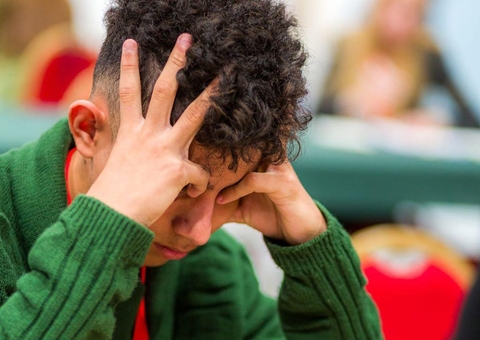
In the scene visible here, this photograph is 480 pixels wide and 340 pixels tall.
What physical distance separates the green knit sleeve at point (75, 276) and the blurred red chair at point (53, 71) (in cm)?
211

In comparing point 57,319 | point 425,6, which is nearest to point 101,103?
point 57,319

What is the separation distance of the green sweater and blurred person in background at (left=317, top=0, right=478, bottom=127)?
6.88ft

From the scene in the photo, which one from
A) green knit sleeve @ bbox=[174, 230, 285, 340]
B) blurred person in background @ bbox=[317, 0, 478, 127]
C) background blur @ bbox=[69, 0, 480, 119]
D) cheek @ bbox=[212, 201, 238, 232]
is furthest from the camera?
background blur @ bbox=[69, 0, 480, 119]

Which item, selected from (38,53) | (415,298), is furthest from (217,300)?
(38,53)

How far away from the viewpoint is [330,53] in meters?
3.76

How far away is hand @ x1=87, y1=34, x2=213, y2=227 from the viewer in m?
1.02

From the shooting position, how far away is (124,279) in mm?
1027

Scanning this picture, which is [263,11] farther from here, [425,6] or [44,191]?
[425,6]

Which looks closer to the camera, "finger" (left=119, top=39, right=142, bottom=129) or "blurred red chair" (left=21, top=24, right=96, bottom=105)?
"finger" (left=119, top=39, right=142, bottom=129)

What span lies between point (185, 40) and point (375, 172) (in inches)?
71.6

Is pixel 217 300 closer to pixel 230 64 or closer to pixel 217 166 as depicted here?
pixel 217 166

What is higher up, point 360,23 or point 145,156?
point 145,156

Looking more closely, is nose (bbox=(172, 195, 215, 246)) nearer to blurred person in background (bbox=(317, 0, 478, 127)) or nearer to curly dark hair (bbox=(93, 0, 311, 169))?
curly dark hair (bbox=(93, 0, 311, 169))

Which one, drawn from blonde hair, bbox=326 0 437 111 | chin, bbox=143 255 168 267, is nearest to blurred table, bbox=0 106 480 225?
blonde hair, bbox=326 0 437 111
